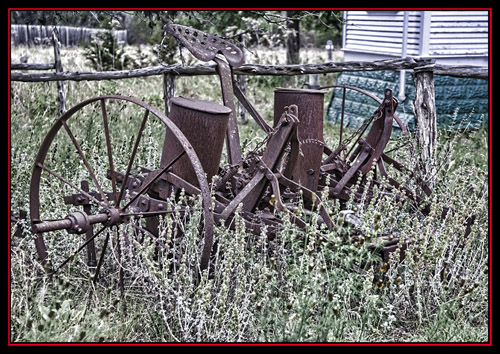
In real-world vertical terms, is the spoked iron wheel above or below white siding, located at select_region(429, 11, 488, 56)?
below

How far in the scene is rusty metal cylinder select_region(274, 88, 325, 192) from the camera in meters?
3.92

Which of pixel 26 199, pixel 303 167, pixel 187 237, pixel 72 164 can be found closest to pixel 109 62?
pixel 72 164

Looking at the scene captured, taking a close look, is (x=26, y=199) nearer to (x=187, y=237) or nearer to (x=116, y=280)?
(x=116, y=280)

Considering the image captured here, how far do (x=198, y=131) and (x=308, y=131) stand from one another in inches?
37.2

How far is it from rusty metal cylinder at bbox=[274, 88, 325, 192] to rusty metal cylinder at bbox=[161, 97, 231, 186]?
2.07 feet

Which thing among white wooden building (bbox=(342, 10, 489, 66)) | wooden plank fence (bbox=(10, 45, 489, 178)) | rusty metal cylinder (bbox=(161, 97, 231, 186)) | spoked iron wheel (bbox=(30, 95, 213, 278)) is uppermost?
white wooden building (bbox=(342, 10, 489, 66))

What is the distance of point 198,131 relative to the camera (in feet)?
11.3

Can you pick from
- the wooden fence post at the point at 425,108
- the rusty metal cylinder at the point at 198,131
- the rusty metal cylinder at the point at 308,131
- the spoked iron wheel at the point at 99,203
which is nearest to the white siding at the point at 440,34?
the wooden fence post at the point at 425,108

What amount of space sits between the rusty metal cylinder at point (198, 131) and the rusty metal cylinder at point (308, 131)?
24.9 inches

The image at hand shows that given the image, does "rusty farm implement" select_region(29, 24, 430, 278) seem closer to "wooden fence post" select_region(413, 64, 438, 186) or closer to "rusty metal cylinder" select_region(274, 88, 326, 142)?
"rusty metal cylinder" select_region(274, 88, 326, 142)

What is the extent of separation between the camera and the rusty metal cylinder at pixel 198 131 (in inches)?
135

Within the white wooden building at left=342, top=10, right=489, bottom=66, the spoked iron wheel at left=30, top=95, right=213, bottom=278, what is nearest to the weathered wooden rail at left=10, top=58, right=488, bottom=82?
the spoked iron wheel at left=30, top=95, right=213, bottom=278

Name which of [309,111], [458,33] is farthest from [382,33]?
[309,111]

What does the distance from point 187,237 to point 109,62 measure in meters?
8.04
